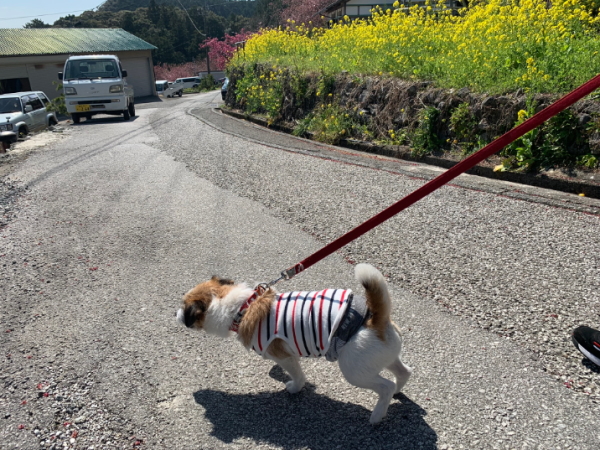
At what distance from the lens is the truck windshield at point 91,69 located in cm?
1619

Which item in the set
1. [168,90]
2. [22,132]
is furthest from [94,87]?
[168,90]

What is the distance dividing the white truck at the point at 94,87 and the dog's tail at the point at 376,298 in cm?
1595

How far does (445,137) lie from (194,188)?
4.60 meters

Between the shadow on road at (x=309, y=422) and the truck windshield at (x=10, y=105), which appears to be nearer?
the shadow on road at (x=309, y=422)

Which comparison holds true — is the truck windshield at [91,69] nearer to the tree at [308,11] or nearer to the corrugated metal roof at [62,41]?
the corrugated metal roof at [62,41]

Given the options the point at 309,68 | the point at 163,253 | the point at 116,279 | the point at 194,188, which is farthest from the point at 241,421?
the point at 309,68

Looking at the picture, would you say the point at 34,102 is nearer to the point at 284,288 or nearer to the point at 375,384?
the point at 284,288

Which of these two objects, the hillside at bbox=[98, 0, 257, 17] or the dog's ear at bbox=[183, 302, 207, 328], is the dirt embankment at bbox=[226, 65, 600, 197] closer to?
the dog's ear at bbox=[183, 302, 207, 328]

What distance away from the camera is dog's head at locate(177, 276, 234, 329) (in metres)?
2.63

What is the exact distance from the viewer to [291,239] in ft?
16.9

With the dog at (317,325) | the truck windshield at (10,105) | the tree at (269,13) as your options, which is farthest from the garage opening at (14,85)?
the dog at (317,325)

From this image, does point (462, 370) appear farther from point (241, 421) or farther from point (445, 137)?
point (445, 137)

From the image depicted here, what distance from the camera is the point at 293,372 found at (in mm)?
2705

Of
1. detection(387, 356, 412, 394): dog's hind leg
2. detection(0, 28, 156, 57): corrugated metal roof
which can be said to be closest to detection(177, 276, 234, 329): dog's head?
detection(387, 356, 412, 394): dog's hind leg
